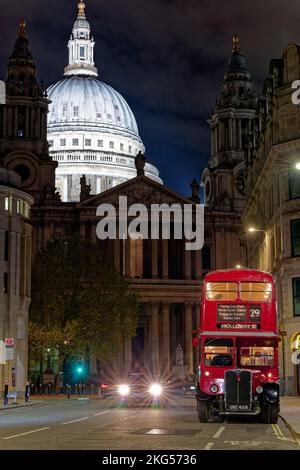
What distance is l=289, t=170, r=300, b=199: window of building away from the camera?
62.2 metres

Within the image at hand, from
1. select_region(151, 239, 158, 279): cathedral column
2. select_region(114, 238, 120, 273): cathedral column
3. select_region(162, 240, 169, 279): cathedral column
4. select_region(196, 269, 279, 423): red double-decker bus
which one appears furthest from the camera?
select_region(162, 240, 169, 279): cathedral column

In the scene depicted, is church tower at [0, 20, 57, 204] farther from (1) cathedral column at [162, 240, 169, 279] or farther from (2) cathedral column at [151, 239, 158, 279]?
(1) cathedral column at [162, 240, 169, 279]

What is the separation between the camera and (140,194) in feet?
373

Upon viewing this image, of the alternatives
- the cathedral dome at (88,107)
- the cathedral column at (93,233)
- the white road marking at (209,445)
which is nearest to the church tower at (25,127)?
the cathedral column at (93,233)

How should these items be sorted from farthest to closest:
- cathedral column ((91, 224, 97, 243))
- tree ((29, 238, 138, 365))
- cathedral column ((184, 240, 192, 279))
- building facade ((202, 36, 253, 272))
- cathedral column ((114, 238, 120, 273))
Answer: building facade ((202, 36, 253, 272))
cathedral column ((184, 240, 192, 279))
cathedral column ((91, 224, 97, 243))
cathedral column ((114, 238, 120, 273))
tree ((29, 238, 138, 365))

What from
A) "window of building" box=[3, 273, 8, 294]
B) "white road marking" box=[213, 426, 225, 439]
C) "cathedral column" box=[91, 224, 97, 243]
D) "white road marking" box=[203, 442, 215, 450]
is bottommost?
"white road marking" box=[213, 426, 225, 439]

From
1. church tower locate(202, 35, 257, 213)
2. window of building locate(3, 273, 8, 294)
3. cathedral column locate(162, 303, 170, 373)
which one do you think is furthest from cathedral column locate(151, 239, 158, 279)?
window of building locate(3, 273, 8, 294)

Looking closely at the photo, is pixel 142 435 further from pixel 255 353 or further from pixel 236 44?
pixel 236 44

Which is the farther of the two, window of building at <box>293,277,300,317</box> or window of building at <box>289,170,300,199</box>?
window of building at <box>289,170,300,199</box>

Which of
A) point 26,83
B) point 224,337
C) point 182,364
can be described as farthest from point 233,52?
point 224,337

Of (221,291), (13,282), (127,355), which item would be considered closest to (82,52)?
(127,355)

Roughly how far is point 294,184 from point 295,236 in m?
3.88

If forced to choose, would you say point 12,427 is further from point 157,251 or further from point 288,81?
point 157,251

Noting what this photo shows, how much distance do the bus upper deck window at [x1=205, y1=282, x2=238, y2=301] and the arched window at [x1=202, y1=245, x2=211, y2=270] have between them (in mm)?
85395
